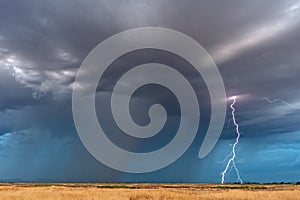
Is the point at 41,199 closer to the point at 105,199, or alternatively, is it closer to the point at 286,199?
the point at 105,199

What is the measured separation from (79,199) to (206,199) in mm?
10887

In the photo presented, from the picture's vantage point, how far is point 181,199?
103 feet

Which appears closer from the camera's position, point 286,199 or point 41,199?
point 41,199

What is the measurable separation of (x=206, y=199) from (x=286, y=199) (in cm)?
669

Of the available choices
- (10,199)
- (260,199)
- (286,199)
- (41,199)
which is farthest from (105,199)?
(286,199)

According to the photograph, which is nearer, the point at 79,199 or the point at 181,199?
the point at 79,199

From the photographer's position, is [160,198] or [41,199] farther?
[160,198]

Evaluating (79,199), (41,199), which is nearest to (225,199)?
(79,199)

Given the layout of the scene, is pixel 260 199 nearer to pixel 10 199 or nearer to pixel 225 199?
pixel 225 199

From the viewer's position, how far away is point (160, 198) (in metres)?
32.8

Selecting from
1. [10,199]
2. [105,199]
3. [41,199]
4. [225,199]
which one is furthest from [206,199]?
[10,199]

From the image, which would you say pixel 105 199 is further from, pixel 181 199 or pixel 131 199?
pixel 181 199

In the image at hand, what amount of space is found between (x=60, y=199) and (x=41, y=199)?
1.49m

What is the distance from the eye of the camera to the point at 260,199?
30516mm
